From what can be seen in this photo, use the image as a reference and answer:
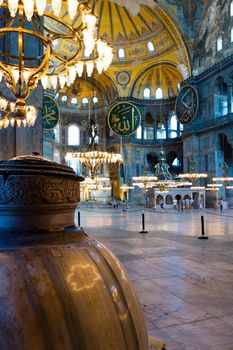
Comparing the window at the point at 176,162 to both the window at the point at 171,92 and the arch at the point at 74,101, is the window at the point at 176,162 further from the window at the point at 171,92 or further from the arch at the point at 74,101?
the arch at the point at 74,101

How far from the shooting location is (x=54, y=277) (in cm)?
67

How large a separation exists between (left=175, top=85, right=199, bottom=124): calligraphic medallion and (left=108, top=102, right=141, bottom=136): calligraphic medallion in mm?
6161

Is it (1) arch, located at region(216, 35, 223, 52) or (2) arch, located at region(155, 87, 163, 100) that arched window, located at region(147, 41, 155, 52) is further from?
(1) arch, located at region(216, 35, 223, 52)

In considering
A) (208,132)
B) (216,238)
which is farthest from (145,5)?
(216,238)

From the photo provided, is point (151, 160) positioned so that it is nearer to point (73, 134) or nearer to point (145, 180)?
point (73, 134)

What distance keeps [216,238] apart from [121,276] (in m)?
7.02

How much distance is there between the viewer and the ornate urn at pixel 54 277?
609 millimetres

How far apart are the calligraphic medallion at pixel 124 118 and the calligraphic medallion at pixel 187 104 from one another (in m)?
6.16

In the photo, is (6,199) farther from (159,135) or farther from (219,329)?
(159,135)

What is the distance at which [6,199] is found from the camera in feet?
2.37

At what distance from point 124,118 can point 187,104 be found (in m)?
7.08

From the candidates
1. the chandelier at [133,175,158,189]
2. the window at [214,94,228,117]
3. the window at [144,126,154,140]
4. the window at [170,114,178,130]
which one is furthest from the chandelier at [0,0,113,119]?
the window at [170,114,178,130]

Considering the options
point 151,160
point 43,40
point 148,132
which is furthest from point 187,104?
point 43,40

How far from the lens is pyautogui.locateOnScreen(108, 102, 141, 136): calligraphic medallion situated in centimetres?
1828
